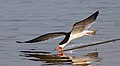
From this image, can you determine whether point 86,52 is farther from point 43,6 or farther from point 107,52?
point 43,6

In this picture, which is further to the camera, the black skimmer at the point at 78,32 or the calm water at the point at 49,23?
the calm water at the point at 49,23

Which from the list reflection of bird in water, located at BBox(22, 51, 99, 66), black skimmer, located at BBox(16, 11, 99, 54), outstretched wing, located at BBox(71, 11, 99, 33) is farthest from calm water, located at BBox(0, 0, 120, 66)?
outstretched wing, located at BBox(71, 11, 99, 33)

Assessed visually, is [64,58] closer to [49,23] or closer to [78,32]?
[78,32]

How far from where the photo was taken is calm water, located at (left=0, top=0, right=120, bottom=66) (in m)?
13.6

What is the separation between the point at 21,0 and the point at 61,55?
1279 centimetres

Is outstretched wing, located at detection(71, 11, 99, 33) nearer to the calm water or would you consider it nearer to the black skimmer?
the black skimmer

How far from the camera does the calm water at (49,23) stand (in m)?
13.6

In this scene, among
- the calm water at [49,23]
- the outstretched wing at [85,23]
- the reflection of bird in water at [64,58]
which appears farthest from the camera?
the calm water at [49,23]

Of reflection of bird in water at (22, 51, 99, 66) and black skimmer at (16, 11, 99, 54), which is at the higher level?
black skimmer at (16, 11, 99, 54)

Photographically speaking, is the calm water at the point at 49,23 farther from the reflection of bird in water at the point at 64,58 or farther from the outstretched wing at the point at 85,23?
the outstretched wing at the point at 85,23

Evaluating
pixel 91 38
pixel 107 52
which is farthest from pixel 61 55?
pixel 91 38

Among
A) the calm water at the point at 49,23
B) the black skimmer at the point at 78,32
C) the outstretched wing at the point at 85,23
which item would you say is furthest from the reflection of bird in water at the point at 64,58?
the outstretched wing at the point at 85,23

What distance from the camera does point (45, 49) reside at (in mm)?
14570

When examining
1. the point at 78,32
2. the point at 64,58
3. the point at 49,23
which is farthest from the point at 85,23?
the point at 49,23
